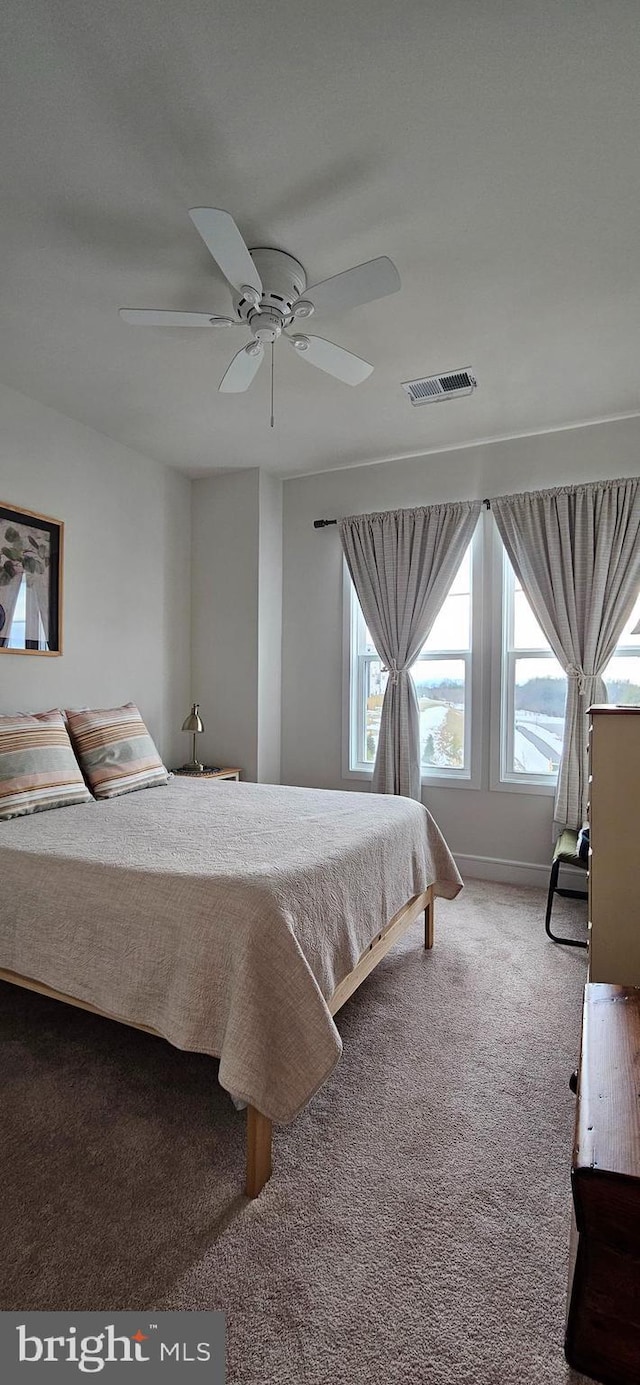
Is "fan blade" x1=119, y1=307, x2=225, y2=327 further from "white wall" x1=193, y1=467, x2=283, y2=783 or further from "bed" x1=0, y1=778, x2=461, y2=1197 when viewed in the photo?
"white wall" x1=193, y1=467, x2=283, y2=783

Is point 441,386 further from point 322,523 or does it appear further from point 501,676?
point 501,676

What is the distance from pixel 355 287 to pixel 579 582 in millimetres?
2217

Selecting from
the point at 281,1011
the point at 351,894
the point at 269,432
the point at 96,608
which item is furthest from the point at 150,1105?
the point at 269,432

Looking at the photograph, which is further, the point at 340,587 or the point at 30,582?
the point at 340,587

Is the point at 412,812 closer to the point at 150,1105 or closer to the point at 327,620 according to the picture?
the point at 150,1105

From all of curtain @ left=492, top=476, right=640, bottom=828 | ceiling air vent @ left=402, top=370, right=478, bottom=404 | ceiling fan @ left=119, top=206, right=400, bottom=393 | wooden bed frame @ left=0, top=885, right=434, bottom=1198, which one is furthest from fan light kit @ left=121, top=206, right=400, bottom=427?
wooden bed frame @ left=0, top=885, right=434, bottom=1198

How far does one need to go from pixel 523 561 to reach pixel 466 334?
142 cm

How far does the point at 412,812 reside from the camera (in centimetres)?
274

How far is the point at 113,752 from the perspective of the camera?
3.18 m

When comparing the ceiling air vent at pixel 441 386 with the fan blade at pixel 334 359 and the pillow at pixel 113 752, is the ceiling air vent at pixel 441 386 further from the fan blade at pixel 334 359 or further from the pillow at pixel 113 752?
Answer: the pillow at pixel 113 752

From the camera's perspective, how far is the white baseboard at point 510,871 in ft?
12.0

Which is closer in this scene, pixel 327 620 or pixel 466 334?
pixel 466 334

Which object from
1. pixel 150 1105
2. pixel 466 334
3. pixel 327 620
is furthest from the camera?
pixel 327 620

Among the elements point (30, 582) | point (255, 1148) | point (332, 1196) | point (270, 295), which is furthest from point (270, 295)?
point (332, 1196)
